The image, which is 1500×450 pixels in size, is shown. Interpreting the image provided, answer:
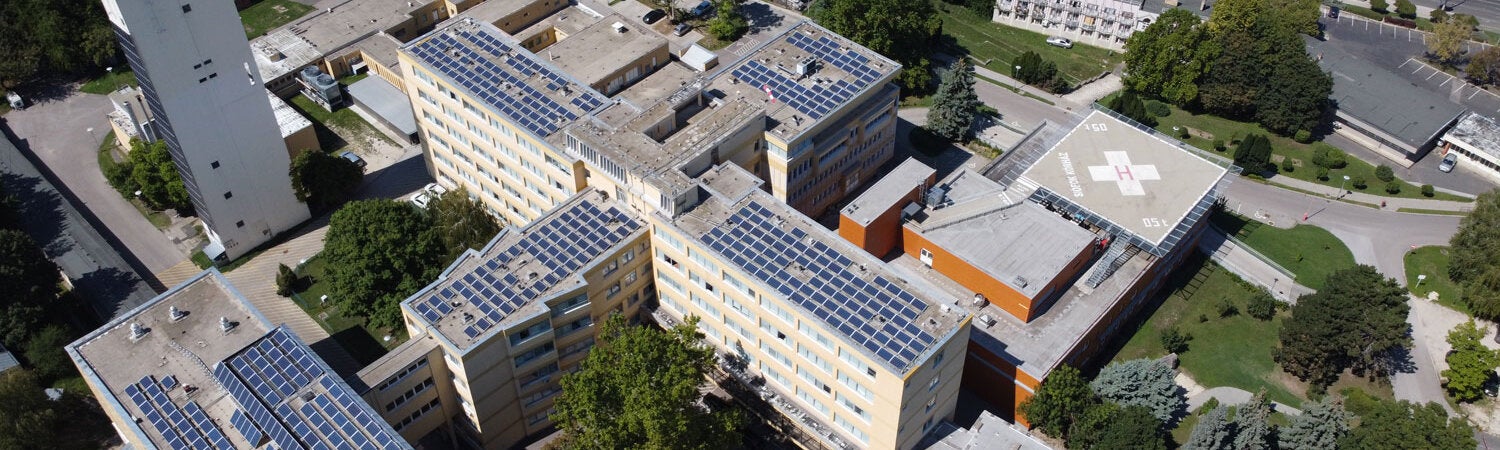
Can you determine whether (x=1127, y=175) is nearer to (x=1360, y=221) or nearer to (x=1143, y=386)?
(x=1143, y=386)

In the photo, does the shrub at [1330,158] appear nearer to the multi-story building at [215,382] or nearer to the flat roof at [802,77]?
the flat roof at [802,77]

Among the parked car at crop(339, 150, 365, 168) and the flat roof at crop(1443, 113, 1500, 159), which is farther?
the flat roof at crop(1443, 113, 1500, 159)

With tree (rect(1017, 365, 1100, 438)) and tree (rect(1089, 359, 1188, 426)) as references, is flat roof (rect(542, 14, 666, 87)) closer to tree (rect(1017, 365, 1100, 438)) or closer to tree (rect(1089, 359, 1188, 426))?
tree (rect(1017, 365, 1100, 438))

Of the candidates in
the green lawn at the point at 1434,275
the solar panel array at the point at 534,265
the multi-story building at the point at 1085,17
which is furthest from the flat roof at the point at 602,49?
the green lawn at the point at 1434,275

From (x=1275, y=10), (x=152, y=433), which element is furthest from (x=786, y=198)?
(x=1275, y=10)

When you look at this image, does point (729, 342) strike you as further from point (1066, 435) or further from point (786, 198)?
point (1066, 435)

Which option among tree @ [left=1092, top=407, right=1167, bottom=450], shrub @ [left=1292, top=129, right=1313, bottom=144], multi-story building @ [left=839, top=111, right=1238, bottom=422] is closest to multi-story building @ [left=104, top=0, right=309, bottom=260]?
multi-story building @ [left=839, top=111, right=1238, bottom=422]
